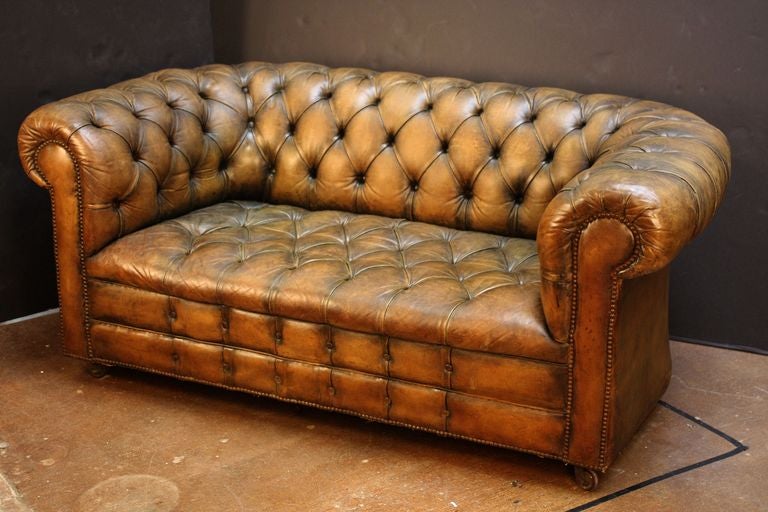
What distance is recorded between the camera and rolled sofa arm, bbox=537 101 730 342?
232cm

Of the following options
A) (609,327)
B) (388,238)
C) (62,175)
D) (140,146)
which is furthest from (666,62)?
(62,175)

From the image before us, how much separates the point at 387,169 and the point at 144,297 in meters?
0.90

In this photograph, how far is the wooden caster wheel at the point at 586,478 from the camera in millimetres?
2564

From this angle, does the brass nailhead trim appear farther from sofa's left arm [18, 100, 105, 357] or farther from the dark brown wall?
sofa's left arm [18, 100, 105, 357]

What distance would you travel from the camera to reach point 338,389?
2.80 meters

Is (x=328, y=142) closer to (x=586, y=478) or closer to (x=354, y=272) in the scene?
(x=354, y=272)

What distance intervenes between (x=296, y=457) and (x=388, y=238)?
748 mm

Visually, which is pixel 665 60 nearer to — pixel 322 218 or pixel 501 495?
pixel 322 218

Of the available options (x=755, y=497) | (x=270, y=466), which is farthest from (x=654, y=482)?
(x=270, y=466)

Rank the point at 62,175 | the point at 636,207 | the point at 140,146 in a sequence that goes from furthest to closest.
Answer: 1. the point at 140,146
2. the point at 62,175
3. the point at 636,207

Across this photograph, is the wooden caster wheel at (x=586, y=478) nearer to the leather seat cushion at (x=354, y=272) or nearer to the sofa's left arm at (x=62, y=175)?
the leather seat cushion at (x=354, y=272)

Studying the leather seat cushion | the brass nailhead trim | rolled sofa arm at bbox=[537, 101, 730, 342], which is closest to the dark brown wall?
rolled sofa arm at bbox=[537, 101, 730, 342]

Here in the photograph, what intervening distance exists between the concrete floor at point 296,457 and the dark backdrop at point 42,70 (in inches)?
23.2

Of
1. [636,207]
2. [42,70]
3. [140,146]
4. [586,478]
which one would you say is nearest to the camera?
[636,207]
